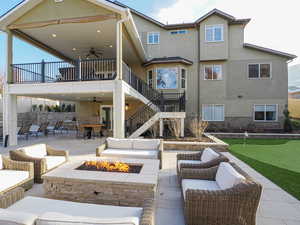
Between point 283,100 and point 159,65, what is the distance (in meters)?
10.5

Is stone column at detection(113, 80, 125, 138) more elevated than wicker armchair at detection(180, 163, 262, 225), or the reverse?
stone column at detection(113, 80, 125, 138)

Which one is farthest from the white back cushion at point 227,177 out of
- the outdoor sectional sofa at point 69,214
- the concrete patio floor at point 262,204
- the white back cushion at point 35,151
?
the white back cushion at point 35,151

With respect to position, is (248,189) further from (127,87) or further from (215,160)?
(127,87)

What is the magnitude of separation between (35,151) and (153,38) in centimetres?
1335

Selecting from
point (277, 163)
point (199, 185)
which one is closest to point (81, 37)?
point (199, 185)

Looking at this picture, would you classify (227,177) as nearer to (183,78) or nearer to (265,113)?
(183,78)

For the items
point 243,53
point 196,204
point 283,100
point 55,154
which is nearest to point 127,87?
point 55,154

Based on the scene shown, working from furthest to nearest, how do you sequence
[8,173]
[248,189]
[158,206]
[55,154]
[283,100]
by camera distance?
[283,100], [55,154], [8,173], [158,206], [248,189]

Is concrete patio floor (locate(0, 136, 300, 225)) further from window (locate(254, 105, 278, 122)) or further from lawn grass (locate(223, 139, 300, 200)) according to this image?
window (locate(254, 105, 278, 122))

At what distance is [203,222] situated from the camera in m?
2.63

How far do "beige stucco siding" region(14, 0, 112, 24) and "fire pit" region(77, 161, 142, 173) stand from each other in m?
7.17

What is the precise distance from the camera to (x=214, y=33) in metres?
14.2

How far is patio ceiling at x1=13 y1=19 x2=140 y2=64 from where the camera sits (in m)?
8.95

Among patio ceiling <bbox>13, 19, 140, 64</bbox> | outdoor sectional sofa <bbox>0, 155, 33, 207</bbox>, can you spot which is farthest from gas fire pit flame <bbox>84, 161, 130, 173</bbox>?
patio ceiling <bbox>13, 19, 140, 64</bbox>
